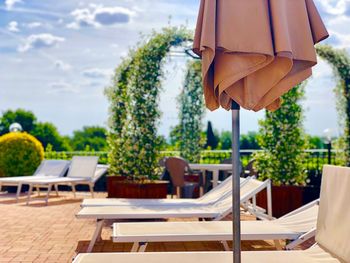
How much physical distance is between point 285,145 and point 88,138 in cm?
2075

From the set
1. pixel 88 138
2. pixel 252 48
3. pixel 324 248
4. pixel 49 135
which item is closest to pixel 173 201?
pixel 324 248

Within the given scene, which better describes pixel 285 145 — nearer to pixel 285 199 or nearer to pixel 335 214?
pixel 285 199

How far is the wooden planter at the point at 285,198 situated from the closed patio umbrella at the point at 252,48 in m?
4.95

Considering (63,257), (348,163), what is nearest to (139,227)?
(63,257)

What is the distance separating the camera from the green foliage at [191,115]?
11.2 m

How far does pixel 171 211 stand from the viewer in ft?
19.2

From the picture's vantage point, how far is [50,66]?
82.7ft

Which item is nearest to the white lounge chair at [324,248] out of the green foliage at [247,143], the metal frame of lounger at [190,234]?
the metal frame of lounger at [190,234]

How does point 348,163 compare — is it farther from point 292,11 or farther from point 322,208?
point 292,11

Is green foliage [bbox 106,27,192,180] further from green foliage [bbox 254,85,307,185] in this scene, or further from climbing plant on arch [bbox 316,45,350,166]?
climbing plant on arch [bbox 316,45,350,166]

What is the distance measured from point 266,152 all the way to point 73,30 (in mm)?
13750

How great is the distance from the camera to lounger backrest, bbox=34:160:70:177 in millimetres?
11023

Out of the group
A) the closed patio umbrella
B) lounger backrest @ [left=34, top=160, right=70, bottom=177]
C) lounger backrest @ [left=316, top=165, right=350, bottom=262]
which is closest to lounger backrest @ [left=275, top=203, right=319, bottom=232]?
lounger backrest @ [left=316, top=165, right=350, bottom=262]

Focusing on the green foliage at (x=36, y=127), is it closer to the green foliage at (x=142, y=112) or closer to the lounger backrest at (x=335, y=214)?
the green foliage at (x=142, y=112)
